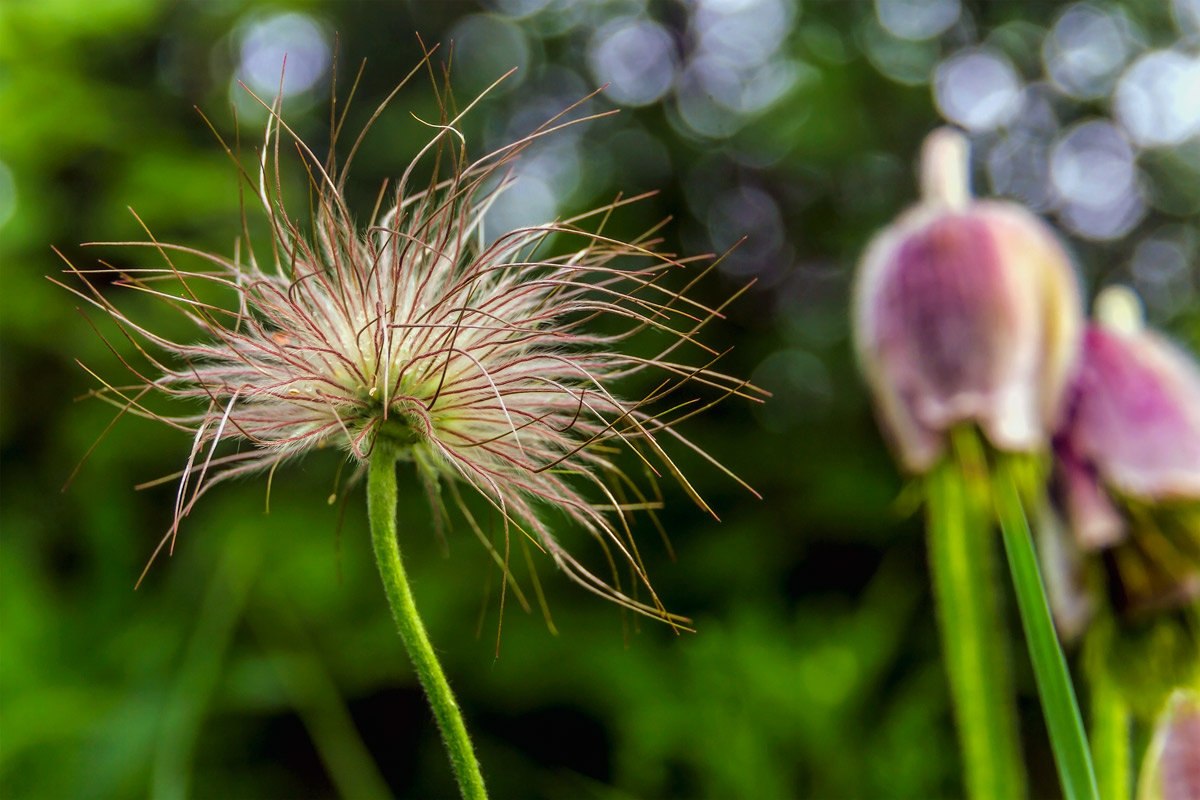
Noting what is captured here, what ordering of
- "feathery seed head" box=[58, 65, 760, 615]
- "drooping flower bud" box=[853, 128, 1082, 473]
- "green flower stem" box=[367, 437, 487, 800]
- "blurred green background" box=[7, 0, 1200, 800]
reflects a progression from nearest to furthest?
"green flower stem" box=[367, 437, 487, 800] → "feathery seed head" box=[58, 65, 760, 615] → "drooping flower bud" box=[853, 128, 1082, 473] → "blurred green background" box=[7, 0, 1200, 800]

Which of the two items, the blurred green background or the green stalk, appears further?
the blurred green background

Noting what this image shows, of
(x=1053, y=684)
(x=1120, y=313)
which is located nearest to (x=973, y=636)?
(x=1053, y=684)

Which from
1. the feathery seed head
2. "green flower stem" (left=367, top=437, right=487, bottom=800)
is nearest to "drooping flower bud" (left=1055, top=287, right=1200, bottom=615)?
the feathery seed head

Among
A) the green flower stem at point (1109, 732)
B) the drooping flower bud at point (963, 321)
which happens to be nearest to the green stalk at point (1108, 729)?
the green flower stem at point (1109, 732)

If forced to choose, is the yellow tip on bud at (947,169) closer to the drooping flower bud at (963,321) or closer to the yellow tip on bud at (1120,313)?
the drooping flower bud at (963,321)

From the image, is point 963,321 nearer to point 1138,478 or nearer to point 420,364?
point 1138,478

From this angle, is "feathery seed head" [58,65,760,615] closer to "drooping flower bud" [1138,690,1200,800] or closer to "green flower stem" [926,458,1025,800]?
"green flower stem" [926,458,1025,800]

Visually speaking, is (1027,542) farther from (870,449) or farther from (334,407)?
(870,449)
